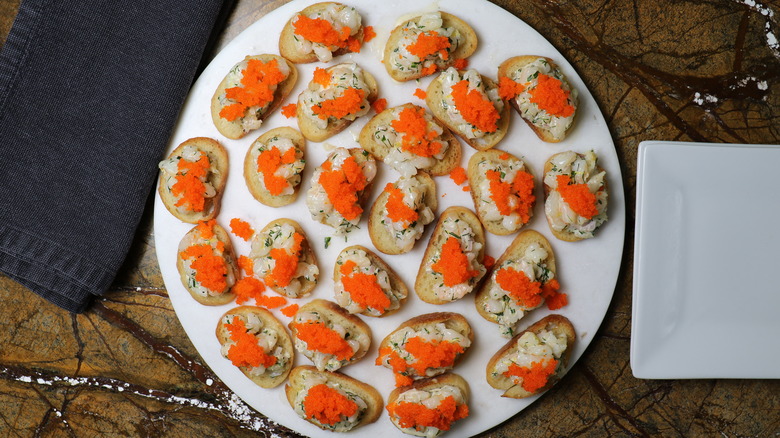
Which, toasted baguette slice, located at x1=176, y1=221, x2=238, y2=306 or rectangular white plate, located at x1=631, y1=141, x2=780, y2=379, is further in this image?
toasted baguette slice, located at x1=176, y1=221, x2=238, y2=306

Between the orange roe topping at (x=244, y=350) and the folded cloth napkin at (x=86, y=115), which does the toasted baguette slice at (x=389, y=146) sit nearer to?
the folded cloth napkin at (x=86, y=115)

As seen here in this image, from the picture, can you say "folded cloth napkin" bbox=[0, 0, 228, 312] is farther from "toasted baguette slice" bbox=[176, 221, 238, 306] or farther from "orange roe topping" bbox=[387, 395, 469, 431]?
"orange roe topping" bbox=[387, 395, 469, 431]

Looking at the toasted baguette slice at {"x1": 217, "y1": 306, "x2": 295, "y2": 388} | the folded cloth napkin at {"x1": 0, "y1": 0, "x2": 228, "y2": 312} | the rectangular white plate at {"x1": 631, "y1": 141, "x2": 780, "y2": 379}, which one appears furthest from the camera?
the toasted baguette slice at {"x1": 217, "y1": 306, "x2": 295, "y2": 388}

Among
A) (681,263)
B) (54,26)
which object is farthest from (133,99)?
(681,263)

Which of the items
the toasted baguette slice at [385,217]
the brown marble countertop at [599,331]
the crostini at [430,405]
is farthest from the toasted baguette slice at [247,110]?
the crostini at [430,405]

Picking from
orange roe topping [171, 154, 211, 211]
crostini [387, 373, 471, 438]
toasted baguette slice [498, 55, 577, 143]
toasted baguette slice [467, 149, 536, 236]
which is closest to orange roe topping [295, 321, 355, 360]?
crostini [387, 373, 471, 438]

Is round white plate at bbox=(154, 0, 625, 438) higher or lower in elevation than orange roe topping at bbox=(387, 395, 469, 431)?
higher

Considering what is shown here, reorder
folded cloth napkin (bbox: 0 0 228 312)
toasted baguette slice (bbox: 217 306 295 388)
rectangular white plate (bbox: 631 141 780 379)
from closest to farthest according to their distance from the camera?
1. rectangular white plate (bbox: 631 141 780 379)
2. folded cloth napkin (bbox: 0 0 228 312)
3. toasted baguette slice (bbox: 217 306 295 388)
